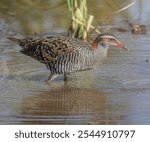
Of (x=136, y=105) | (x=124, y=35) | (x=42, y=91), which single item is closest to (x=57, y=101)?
(x=42, y=91)

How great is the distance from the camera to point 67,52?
10.9m

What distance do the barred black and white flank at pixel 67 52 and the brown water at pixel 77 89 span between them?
0.82 feet

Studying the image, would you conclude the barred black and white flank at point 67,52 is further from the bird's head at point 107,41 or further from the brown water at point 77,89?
the brown water at point 77,89

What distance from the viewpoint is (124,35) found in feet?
43.8

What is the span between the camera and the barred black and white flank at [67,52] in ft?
35.7

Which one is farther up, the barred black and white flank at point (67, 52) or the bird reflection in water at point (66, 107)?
the barred black and white flank at point (67, 52)

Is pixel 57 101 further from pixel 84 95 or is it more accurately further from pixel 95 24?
pixel 95 24

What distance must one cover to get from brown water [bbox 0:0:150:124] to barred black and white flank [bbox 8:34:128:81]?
0.25 metres

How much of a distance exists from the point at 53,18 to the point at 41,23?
39 centimetres

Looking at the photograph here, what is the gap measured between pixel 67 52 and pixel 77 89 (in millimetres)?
554

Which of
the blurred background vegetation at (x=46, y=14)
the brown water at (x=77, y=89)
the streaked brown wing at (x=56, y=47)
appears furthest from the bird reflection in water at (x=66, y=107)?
the blurred background vegetation at (x=46, y=14)

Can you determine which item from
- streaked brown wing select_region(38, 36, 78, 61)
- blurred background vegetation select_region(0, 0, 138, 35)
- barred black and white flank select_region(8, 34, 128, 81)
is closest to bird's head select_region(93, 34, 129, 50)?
barred black and white flank select_region(8, 34, 128, 81)

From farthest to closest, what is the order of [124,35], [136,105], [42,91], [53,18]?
[53,18] < [124,35] < [42,91] < [136,105]

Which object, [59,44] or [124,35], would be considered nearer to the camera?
[59,44]
